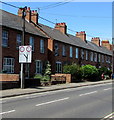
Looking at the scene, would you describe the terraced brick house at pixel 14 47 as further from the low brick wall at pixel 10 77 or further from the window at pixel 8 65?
the low brick wall at pixel 10 77

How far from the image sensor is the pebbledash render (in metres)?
27.3

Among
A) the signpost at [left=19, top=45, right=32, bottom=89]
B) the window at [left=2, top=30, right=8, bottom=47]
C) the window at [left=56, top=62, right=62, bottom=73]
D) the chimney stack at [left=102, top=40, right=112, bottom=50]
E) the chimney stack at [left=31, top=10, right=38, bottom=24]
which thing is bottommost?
the window at [left=56, top=62, right=62, bottom=73]

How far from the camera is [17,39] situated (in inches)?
1139

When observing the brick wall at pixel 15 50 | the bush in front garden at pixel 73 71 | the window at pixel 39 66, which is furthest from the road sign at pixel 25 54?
the bush in front garden at pixel 73 71

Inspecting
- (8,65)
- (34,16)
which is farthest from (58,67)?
(8,65)

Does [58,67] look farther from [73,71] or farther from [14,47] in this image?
[14,47]

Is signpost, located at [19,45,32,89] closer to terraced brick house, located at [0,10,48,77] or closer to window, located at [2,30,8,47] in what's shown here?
terraced brick house, located at [0,10,48,77]

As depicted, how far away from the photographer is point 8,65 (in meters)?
27.0

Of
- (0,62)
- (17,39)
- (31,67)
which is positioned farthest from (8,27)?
(31,67)

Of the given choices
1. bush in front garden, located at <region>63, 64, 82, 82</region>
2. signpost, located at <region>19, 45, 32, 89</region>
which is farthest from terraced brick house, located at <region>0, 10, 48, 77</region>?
signpost, located at <region>19, 45, 32, 89</region>

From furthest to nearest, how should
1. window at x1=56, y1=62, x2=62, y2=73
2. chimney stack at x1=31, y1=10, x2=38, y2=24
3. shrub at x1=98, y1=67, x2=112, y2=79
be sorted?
shrub at x1=98, y1=67, x2=112, y2=79
window at x1=56, y1=62, x2=62, y2=73
chimney stack at x1=31, y1=10, x2=38, y2=24

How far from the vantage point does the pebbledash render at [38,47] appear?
89.5 ft

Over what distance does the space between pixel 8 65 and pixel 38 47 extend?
23.2 ft

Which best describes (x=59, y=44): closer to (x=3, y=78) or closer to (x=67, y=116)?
(x=3, y=78)
